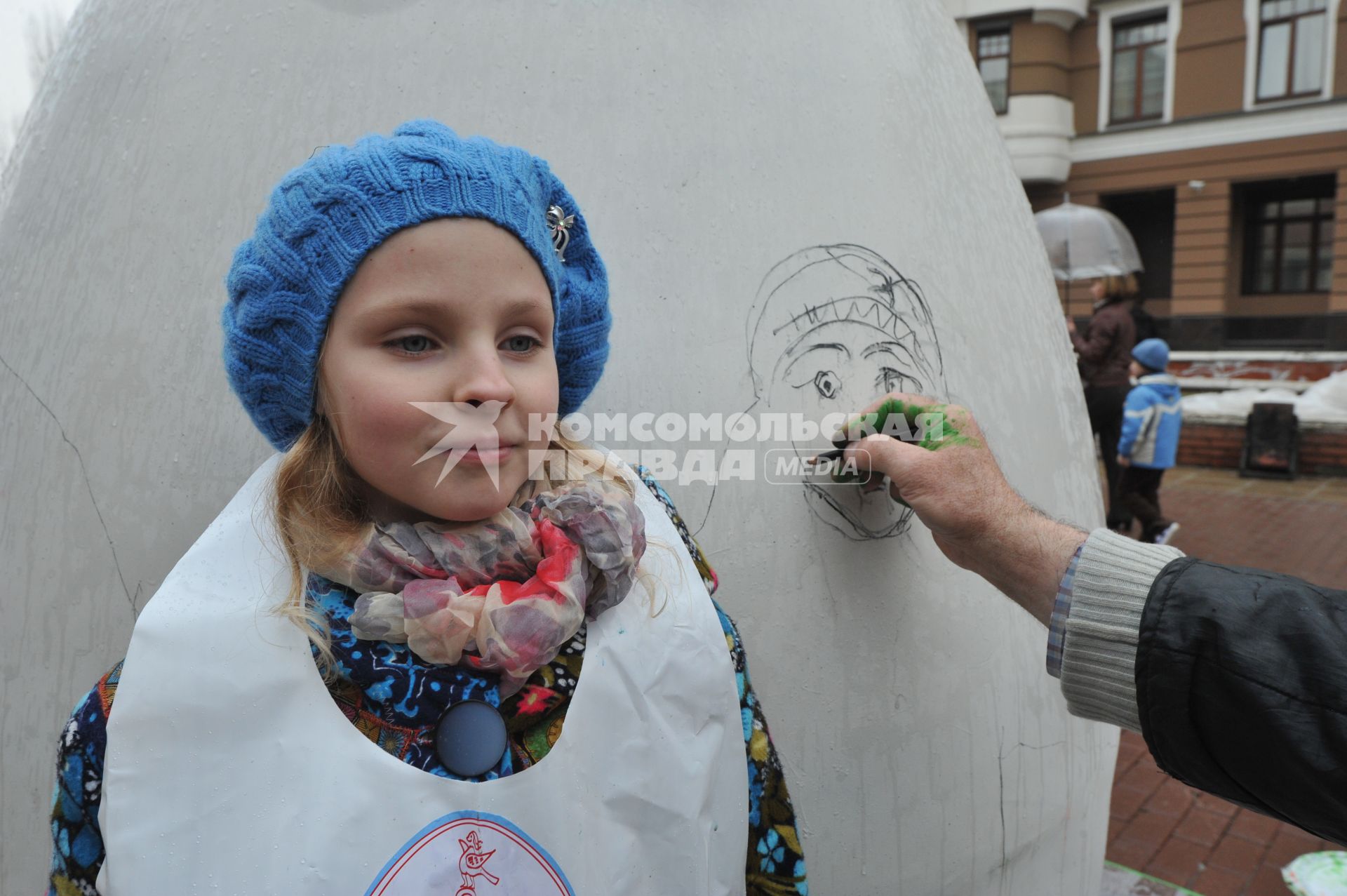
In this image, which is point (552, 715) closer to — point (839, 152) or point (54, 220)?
point (839, 152)

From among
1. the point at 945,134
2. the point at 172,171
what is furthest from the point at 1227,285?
the point at 172,171

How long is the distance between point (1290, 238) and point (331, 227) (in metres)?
20.3

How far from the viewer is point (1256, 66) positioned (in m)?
15.9

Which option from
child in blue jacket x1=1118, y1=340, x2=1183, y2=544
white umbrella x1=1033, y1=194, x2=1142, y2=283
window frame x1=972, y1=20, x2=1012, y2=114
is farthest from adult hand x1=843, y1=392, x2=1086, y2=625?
window frame x1=972, y1=20, x2=1012, y2=114

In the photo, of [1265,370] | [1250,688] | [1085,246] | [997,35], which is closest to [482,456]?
[1250,688]

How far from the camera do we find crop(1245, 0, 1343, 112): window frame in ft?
49.8

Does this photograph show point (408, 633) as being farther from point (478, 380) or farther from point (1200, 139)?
point (1200, 139)

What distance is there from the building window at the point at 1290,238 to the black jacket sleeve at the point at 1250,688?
62.4ft

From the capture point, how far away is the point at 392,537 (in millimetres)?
1133

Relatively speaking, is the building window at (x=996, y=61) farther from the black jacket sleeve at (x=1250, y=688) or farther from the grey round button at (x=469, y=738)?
the grey round button at (x=469, y=738)

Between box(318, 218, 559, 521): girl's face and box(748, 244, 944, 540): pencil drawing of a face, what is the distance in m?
Result: 0.58

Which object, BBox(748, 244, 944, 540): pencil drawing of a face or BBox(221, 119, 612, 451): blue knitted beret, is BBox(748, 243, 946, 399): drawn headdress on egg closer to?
BBox(748, 244, 944, 540): pencil drawing of a face

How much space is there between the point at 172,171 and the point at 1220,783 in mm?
1933

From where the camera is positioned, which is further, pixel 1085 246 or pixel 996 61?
pixel 996 61
